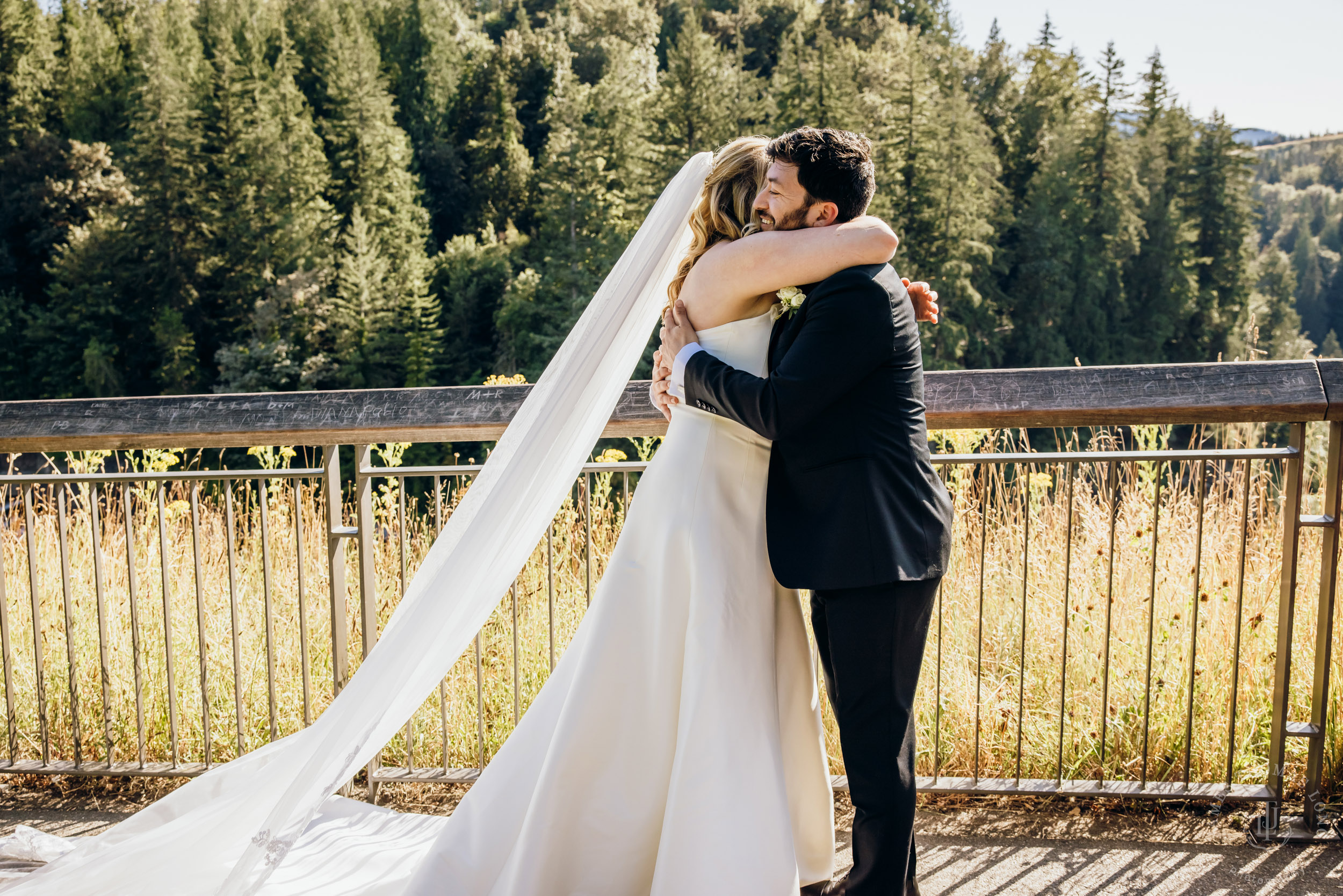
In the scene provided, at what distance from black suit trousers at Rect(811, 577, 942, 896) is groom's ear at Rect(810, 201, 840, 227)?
0.70 meters

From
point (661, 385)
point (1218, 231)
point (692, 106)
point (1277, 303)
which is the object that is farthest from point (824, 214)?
point (1277, 303)

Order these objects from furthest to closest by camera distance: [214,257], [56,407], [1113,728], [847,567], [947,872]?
[214,257] < [1113,728] < [56,407] < [947,872] < [847,567]

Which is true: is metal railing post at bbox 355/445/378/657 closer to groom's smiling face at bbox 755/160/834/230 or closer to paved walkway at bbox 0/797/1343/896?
paved walkway at bbox 0/797/1343/896

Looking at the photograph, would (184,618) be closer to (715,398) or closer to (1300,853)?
(715,398)

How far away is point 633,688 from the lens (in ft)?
6.44

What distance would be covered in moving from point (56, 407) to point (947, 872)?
254 centimetres

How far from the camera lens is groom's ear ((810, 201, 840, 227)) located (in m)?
1.84

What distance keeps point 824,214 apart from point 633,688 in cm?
101

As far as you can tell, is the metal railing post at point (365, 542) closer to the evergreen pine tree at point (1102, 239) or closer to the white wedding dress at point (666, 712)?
the white wedding dress at point (666, 712)

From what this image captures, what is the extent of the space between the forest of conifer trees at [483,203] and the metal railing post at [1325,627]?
125 ft

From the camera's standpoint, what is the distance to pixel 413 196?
162ft

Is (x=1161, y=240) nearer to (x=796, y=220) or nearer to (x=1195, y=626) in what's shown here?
Result: (x=1195, y=626)

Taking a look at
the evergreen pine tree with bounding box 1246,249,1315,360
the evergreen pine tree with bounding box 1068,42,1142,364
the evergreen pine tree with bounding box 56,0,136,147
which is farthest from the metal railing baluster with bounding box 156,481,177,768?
the evergreen pine tree with bounding box 1246,249,1315,360

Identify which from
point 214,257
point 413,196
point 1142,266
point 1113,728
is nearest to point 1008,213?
point 1142,266
